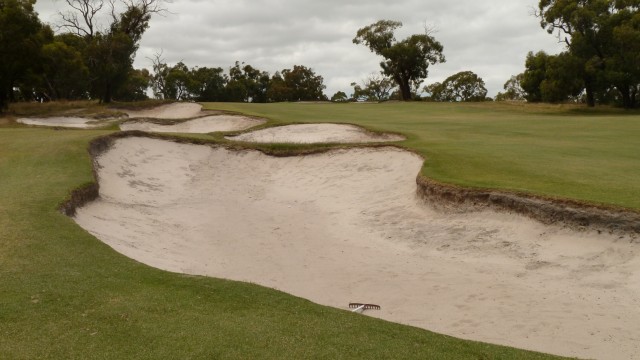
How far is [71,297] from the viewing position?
283 inches

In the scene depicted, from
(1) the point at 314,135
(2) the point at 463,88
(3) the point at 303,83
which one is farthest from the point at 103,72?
(2) the point at 463,88

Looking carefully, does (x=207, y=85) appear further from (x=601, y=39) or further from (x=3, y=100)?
(x=601, y=39)

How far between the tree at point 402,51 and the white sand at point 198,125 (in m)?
39.6

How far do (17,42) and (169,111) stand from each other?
38.3ft

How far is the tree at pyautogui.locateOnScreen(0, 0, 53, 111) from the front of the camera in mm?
36875

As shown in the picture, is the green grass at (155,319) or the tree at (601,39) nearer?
the green grass at (155,319)

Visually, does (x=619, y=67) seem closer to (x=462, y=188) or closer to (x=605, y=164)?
(x=605, y=164)

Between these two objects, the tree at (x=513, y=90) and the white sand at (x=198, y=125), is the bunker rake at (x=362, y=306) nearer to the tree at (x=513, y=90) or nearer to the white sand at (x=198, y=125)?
the white sand at (x=198, y=125)

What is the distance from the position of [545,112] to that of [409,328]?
Result: 1597 inches

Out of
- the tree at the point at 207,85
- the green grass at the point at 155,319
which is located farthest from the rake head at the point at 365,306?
the tree at the point at 207,85

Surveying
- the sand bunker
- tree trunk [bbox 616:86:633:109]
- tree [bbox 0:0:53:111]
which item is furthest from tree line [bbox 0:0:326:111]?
tree trunk [bbox 616:86:633:109]

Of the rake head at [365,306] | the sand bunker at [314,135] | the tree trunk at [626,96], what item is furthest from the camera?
the tree trunk at [626,96]

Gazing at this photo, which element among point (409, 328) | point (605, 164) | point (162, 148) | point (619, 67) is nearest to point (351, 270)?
point (409, 328)

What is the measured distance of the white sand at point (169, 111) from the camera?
130ft
